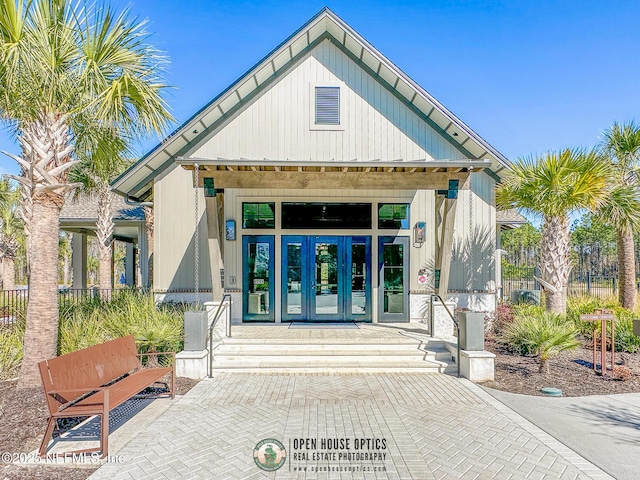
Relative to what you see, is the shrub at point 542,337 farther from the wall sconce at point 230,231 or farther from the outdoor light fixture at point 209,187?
the wall sconce at point 230,231

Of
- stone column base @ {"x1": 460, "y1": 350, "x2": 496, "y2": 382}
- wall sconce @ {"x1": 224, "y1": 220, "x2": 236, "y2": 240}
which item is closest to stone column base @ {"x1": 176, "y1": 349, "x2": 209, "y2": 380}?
wall sconce @ {"x1": 224, "y1": 220, "x2": 236, "y2": 240}

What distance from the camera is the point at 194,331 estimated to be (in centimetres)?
761

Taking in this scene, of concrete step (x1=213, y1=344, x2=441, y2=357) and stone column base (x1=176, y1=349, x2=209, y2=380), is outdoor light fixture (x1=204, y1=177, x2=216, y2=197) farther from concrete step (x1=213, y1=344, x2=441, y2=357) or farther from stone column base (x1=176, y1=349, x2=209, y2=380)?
stone column base (x1=176, y1=349, x2=209, y2=380)

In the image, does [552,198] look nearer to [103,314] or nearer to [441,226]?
[441,226]

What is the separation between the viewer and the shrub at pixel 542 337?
290 inches

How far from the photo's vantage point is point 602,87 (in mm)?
13266

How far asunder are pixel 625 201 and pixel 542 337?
6.55 m

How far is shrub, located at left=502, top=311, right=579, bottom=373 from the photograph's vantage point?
290 inches

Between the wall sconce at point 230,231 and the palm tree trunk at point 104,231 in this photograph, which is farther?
the palm tree trunk at point 104,231

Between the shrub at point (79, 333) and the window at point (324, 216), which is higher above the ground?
the window at point (324, 216)

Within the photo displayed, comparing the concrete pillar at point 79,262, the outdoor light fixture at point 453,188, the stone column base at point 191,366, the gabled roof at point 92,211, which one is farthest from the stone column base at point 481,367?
the concrete pillar at point 79,262

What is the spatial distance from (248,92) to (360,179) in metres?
4.65

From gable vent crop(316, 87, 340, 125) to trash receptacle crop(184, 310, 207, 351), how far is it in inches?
252

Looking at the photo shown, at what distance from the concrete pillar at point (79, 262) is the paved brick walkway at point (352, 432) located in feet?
42.7
